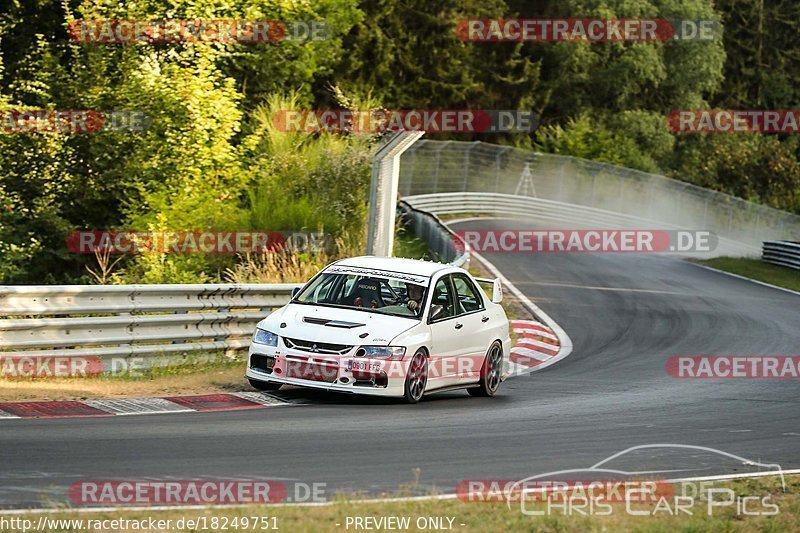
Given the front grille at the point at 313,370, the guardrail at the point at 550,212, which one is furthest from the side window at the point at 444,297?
the guardrail at the point at 550,212

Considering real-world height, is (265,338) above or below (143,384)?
above

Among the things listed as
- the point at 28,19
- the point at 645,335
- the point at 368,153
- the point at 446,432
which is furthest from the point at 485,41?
the point at 446,432

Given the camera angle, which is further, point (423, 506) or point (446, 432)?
point (446, 432)

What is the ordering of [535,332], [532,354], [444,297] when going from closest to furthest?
1. [444,297]
2. [532,354]
3. [535,332]

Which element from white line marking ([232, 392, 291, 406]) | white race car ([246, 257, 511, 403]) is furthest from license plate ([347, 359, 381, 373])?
white line marking ([232, 392, 291, 406])

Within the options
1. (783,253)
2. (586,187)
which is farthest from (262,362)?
(586,187)

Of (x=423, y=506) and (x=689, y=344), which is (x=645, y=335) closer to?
(x=689, y=344)

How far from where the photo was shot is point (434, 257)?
29.0m

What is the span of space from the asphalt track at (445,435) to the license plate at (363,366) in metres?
0.39

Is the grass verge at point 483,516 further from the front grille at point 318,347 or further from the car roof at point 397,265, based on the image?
the car roof at point 397,265

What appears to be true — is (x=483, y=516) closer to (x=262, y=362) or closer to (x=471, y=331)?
(x=262, y=362)

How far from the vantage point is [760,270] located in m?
37.8

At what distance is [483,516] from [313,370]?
4795 millimetres

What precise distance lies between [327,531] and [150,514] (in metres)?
1.10
